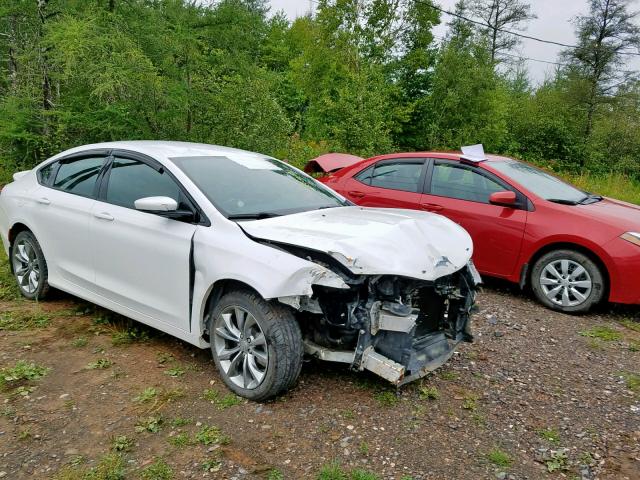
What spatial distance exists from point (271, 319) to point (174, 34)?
7226mm

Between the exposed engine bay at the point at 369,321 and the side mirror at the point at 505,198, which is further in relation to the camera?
the side mirror at the point at 505,198

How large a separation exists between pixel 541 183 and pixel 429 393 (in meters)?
3.51

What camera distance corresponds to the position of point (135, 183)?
4043 millimetres

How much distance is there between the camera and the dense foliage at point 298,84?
8.50 meters

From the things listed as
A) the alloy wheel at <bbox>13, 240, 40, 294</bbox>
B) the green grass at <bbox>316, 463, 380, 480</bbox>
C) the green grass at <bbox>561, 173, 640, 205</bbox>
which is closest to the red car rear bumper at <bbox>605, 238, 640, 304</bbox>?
the green grass at <bbox>316, 463, 380, 480</bbox>

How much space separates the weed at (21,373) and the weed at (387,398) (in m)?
2.36

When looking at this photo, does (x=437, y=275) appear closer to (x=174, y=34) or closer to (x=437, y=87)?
(x=174, y=34)

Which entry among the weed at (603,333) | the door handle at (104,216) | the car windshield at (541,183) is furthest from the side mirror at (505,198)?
the door handle at (104,216)

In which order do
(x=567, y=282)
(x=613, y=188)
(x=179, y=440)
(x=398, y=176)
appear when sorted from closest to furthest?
1. (x=179, y=440)
2. (x=567, y=282)
3. (x=398, y=176)
4. (x=613, y=188)

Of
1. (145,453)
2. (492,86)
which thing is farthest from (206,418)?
(492,86)

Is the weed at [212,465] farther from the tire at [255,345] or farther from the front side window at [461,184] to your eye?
the front side window at [461,184]

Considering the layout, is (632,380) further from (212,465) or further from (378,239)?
(212,465)

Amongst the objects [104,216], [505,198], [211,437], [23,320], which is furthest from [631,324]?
[23,320]

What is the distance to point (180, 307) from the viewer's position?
3578mm
